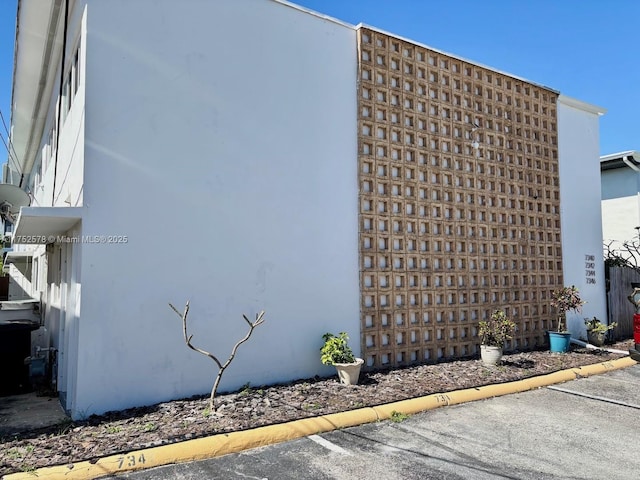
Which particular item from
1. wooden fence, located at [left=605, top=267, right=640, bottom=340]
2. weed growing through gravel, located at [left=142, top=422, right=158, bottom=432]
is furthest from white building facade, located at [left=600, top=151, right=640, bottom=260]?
weed growing through gravel, located at [left=142, top=422, right=158, bottom=432]

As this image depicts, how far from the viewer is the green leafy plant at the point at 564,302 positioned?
27.5 ft

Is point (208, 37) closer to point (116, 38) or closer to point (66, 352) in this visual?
point (116, 38)

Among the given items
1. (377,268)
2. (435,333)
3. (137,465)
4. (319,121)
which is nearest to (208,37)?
(319,121)

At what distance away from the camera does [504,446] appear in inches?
166

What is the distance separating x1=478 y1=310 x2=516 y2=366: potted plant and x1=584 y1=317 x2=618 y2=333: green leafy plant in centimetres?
294

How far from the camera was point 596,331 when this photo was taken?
29.6ft

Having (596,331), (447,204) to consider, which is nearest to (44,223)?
(447,204)

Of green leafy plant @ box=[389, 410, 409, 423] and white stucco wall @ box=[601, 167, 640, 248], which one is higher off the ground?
white stucco wall @ box=[601, 167, 640, 248]

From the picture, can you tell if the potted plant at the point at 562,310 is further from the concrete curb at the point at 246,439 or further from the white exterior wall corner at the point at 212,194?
the white exterior wall corner at the point at 212,194

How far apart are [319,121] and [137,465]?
4883 millimetres

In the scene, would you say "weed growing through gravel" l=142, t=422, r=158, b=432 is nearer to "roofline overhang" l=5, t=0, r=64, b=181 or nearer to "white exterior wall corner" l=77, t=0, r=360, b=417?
"white exterior wall corner" l=77, t=0, r=360, b=417

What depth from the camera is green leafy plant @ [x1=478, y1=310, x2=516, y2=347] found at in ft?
23.5

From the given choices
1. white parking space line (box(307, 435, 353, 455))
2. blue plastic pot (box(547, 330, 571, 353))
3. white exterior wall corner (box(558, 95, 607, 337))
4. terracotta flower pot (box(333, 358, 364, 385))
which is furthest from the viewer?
white exterior wall corner (box(558, 95, 607, 337))

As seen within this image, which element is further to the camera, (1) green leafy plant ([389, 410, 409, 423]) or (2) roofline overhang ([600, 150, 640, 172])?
(2) roofline overhang ([600, 150, 640, 172])
